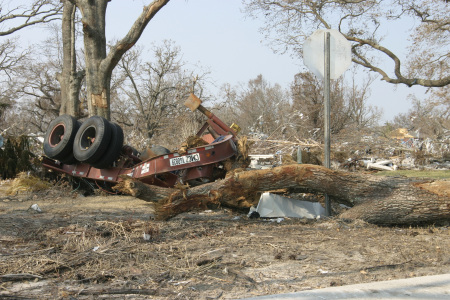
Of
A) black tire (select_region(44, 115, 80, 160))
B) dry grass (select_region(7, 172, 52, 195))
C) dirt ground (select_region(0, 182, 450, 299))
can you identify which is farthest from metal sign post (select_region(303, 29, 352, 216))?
dry grass (select_region(7, 172, 52, 195))

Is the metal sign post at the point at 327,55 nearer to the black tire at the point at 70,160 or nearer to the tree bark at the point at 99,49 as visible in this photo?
the black tire at the point at 70,160

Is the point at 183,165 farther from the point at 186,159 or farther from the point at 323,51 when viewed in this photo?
the point at 323,51

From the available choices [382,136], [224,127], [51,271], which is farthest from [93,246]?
[382,136]

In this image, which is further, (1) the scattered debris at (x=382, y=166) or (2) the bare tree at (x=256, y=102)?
(2) the bare tree at (x=256, y=102)

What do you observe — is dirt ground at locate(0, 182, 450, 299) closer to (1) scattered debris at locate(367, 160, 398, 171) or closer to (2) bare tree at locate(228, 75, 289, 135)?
(1) scattered debris at locate(367, 160, 398, 171)

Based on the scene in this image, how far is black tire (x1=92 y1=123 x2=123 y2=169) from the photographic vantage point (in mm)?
8703

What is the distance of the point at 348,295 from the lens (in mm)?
3246

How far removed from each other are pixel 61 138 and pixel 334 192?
6.26m

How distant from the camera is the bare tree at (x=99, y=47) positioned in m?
11.8

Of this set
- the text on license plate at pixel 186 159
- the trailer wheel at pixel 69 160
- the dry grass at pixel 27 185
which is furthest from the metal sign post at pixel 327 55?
the dry grass at pixel 27 185

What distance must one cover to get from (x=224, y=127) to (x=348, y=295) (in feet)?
22.1

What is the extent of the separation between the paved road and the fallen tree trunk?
240cm

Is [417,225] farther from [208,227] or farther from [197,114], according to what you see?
[197,114]

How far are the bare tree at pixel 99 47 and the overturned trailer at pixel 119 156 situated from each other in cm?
228
